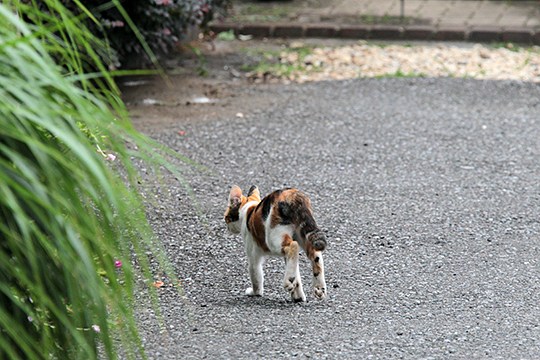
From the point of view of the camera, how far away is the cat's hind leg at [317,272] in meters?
4.07

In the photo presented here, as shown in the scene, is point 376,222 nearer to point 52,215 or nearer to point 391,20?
point 52,215

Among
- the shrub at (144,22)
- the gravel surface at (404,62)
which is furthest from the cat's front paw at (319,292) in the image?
the gravel surface at (404,62)

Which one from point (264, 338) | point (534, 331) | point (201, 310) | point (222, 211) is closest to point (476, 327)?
point (534, 331)

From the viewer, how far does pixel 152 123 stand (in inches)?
278

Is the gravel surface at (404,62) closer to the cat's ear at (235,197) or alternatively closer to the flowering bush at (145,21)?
the flowering bush at (145,21)

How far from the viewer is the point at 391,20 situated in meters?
10.0

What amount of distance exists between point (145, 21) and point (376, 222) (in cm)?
309

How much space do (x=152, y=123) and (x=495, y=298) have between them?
3407mm

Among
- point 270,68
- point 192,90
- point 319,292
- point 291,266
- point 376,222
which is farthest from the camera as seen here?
point 270,68

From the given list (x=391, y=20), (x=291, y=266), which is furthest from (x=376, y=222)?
(x=391, y=20)

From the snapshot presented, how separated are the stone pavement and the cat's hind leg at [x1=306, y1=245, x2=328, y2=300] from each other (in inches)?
228

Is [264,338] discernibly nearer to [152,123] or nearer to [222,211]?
[222,211]

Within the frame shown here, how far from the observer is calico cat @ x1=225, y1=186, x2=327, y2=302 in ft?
13.2

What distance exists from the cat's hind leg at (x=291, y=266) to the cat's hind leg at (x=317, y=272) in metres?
0.06
